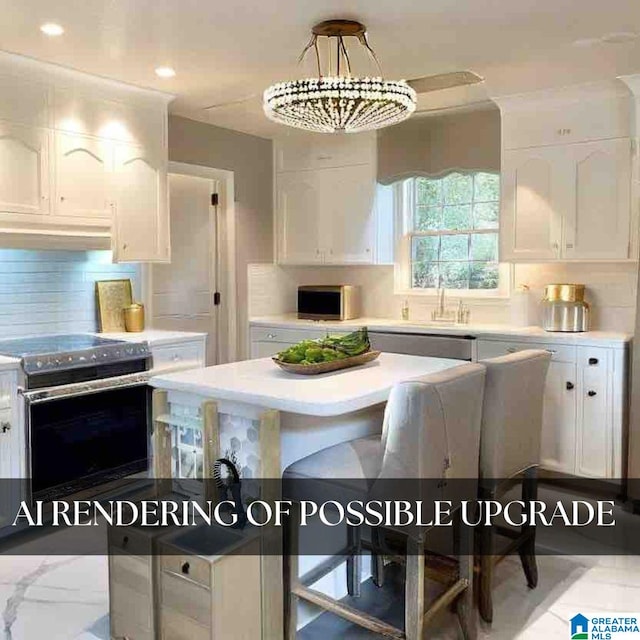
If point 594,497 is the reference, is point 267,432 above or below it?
above

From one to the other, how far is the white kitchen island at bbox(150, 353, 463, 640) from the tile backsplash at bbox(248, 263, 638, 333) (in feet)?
6.49

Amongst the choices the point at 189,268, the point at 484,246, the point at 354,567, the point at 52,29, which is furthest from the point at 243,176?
the point at 354,567

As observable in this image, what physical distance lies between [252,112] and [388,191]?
120 cm

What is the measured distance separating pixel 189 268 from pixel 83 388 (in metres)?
1.73

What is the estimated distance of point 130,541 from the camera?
2.34 m

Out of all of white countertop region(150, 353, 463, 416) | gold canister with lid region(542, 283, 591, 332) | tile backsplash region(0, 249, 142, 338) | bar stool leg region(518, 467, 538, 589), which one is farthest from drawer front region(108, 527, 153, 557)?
gold canister with lid region(542, 283, 591, 332)

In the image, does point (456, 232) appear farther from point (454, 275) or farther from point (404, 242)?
point (404, 242)

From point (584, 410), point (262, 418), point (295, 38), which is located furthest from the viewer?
point (584, 410)

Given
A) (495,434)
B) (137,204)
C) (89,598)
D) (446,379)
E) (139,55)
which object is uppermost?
(139,55)

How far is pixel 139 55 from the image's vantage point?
3441 mm

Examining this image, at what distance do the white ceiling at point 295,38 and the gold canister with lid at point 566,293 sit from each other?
4.02ft

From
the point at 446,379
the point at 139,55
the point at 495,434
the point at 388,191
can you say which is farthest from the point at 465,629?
the point at 388,191

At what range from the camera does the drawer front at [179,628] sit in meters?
2.13

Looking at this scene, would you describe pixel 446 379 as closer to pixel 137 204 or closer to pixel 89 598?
pixel 89 598
